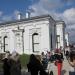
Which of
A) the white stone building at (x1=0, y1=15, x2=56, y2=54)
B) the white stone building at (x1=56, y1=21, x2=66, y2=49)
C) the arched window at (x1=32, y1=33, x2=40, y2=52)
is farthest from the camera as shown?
the white stone building at (x1=56, y1=21, x2=66, y2=49)

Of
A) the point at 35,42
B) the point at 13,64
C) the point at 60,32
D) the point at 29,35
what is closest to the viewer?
the point at 13,64

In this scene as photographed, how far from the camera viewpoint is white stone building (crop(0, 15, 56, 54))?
113 feet

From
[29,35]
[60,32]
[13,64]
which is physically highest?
[60,32]

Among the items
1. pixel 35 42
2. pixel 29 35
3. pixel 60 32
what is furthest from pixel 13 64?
pixel 60 32

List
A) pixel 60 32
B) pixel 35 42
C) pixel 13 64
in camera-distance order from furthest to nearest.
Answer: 1. pixel 60 32
2. pixel 35 42
3. pixel 13 64

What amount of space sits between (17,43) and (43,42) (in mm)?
4166

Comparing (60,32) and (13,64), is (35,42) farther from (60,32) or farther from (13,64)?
(13,64)

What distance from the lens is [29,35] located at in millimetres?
36125

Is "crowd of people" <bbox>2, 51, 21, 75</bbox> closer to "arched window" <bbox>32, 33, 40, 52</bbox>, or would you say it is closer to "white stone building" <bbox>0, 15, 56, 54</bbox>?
"white stone building" <bbox>0, 15, 56, 54</bbox>

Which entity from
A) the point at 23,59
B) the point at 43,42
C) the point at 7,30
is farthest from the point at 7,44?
the point at 23,59

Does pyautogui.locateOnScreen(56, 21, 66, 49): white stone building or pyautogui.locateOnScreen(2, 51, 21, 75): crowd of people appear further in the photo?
pyautogui.locateOnScreen(56, 21, 66, 49): white stone building

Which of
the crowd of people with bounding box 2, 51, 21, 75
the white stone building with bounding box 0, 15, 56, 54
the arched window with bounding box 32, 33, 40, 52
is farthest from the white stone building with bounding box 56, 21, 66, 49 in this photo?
the crowd of people with bounding box 2, 51, 21, 75

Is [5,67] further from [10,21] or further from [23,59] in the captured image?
[10,21]

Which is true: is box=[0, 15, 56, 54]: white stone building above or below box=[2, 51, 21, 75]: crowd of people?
above
